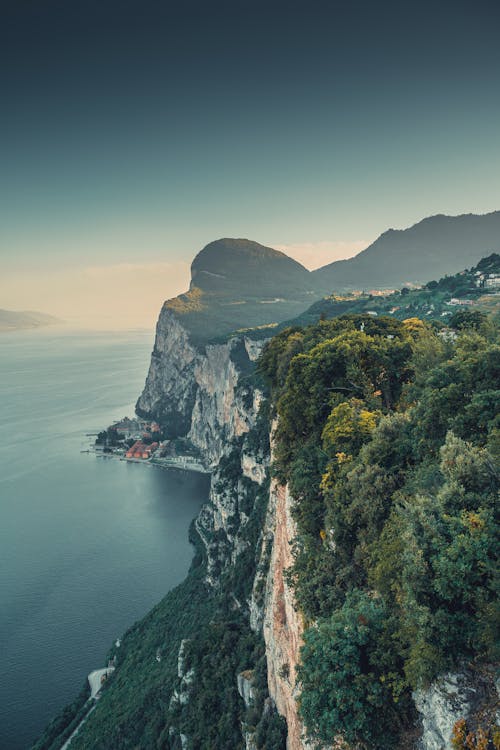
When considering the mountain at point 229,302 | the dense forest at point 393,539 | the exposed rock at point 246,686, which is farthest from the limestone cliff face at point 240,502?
the mountain at point 229,302

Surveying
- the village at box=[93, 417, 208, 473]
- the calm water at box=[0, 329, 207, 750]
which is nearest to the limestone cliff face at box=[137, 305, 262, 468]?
the village at box=[93, 417, 208, 473]

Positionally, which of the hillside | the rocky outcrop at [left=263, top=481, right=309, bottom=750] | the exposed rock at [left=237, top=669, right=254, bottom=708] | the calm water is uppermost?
the hillside

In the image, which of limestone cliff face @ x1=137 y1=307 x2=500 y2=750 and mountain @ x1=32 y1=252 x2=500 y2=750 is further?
mountain @ x1=32 y1=252 x2=500 y2=750

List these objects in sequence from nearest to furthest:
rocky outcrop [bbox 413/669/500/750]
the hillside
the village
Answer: rocky outcrop [bbox 413/669/500/750], the hillside, the village

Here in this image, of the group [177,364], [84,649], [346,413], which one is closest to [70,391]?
[177,364]

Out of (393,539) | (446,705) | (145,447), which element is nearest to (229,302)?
(145,447)

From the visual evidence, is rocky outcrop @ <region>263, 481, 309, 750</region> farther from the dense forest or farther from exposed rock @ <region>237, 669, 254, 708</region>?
exposed rock @ <region>237, 669, 254, 708</region>
